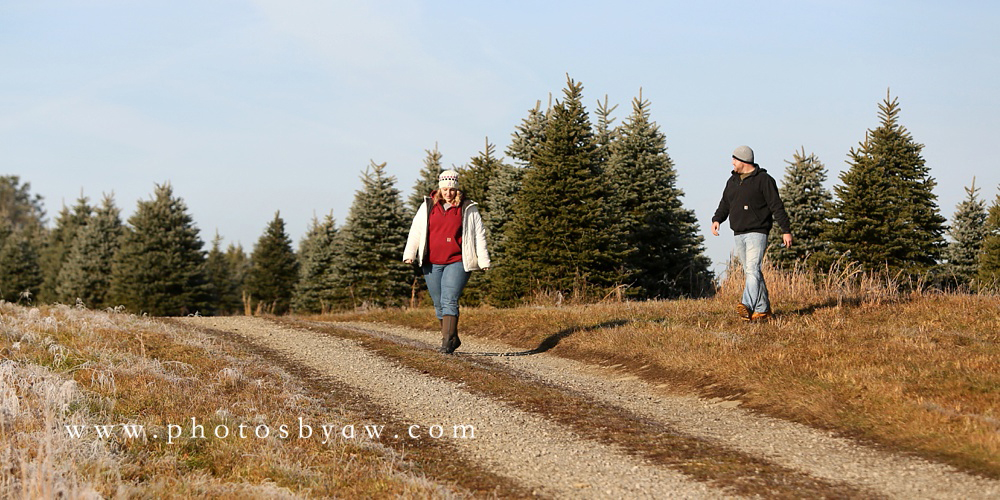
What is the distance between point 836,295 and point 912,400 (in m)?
7.22

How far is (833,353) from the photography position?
8.91 m

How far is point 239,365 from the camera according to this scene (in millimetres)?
9984

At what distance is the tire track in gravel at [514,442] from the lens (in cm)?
532

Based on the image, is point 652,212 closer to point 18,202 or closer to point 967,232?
point 967,232

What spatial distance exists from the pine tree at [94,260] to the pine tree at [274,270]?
8707 mm

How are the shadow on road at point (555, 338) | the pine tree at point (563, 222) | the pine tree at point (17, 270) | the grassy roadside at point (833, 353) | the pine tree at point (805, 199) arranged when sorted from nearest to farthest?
the grassy roadside at point (833, 353) < the shadow on road at point (555, 338) < the pine tree at point (563, 222) < the pine tree at point (805, 199) < the pine tree at point (17, 270)

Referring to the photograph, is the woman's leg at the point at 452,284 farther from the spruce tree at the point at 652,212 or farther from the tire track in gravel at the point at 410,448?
the spruce tree at the point at 652,212

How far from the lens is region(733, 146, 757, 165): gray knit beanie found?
36.5 feet

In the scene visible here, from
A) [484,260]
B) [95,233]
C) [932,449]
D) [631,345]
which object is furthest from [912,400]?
[95,233]

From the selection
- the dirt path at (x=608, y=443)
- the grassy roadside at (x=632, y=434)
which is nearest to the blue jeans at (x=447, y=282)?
the grassy roadside at (x=632, y=434)

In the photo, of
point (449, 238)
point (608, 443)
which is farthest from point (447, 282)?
point (608, 443)

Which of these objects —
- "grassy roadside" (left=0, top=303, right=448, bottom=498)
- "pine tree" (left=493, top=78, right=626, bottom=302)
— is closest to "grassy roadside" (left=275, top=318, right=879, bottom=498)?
"grassy roadside" (left=0, top=303, right=448, bottom=498)

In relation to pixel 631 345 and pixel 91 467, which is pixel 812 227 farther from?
pixel 91 467

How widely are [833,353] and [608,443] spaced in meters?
3.72
